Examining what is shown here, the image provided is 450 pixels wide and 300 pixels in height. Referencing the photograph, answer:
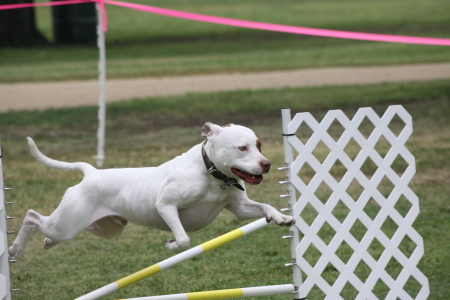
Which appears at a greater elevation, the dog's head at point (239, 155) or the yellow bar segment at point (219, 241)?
the dog's head at point (239, 155)

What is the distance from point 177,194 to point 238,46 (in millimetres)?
21642

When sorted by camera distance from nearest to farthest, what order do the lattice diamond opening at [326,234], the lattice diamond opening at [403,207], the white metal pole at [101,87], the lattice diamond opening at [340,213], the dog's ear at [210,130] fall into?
the dog's ear at [210,130] < the lattice diamond opening at [326,234] < the lattice diamond opening at [340,213] < the lattice diamond opening at [403,207] < the white metal pole at [101,87]

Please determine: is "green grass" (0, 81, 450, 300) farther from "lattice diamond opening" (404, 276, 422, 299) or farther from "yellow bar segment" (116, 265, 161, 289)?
"yellow bar segment" (116, 265, 161, 289)

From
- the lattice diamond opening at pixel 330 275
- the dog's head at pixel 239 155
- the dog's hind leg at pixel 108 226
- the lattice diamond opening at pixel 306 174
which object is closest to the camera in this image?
the dog's head at pixel 239 155

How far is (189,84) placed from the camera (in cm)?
1702

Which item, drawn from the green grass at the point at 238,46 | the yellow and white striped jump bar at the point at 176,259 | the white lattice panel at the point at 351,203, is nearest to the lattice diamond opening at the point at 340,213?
the white lattice panel at the point at 351,203

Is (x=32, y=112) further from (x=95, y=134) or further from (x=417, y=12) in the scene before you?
(x=417, y=12)

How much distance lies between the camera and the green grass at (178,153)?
6094 millimetres

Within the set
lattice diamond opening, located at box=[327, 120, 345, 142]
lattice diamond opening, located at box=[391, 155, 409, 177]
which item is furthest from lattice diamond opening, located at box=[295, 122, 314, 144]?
lattice diamond opening, located at box=[391, 155, 409, 177]

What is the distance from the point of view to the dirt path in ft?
51.1

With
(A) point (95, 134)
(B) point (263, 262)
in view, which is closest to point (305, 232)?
(B) point (263, 262)

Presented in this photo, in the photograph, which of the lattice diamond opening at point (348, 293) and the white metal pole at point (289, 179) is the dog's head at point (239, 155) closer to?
the white metal pole at point (289, 179)

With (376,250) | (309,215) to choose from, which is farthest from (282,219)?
(309,215)

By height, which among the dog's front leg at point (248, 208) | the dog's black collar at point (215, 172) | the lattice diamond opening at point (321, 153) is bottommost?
the lattice diamond opening at point (321, 153)
